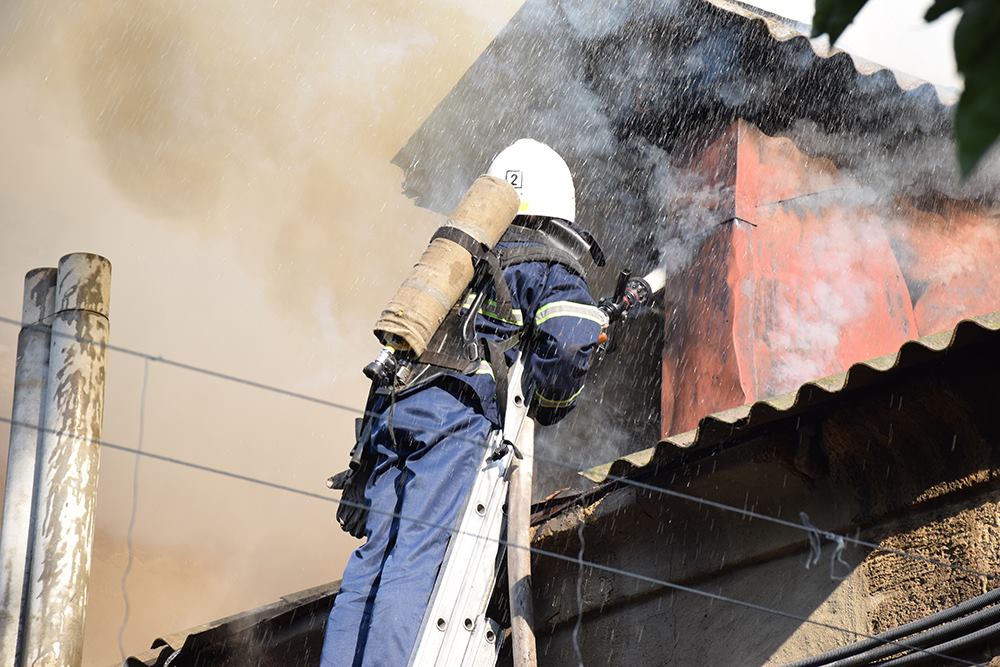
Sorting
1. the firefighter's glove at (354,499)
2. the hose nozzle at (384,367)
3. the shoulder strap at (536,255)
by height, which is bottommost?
the firefighter's glove at (354,499)

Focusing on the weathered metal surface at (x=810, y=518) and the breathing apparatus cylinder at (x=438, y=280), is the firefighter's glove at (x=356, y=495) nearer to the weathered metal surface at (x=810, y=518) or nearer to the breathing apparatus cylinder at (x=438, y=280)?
the breathing apparatus cylinder at (x=438, y=280)

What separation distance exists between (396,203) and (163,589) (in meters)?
5.62

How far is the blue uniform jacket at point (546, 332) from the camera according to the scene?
15.1 ft

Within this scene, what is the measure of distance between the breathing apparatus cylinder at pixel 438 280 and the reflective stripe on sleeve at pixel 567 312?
0.31 meters

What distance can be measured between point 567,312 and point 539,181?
0.95 meters

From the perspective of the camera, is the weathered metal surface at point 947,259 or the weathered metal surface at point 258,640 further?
the weathered metal surface at point 947,259

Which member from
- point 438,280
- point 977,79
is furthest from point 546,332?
point 977,79

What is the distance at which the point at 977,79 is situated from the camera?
3.40ft

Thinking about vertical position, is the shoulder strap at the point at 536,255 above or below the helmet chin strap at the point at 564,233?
below

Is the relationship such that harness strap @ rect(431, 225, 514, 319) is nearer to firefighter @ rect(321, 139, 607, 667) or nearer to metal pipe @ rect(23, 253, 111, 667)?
firefighter @ rect(321, 139, 607, 667)

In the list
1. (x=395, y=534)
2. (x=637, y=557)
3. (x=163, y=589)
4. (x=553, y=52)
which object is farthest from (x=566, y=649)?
(x=163, y=589)

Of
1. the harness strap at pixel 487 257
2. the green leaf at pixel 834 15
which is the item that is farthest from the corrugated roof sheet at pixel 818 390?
the green leaf at pixel 834 15

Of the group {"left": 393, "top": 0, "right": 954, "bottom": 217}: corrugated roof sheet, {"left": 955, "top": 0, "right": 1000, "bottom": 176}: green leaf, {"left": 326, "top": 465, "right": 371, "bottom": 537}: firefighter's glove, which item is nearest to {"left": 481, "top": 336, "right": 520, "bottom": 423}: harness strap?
{"left": 326, "top": 465, "right": 371, "bottom": 537}: firefighter's glove

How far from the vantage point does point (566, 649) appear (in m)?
4.91
